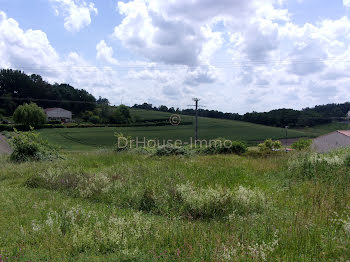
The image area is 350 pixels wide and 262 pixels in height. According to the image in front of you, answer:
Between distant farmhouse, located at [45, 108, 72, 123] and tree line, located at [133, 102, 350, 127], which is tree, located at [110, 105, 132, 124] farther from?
distant farmhouse, located at [45, 108, 72, 123]

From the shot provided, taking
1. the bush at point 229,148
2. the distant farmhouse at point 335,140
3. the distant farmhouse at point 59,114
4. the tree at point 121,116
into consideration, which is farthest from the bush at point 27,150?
the distant farmhouse at point 59,114

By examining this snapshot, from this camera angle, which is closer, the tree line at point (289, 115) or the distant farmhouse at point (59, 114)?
the tree line at point (289, 115)

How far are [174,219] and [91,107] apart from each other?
65193 mm

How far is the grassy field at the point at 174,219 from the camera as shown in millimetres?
3617

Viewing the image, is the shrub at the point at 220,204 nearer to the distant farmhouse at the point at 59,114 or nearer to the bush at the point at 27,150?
the bush at the point at 27,150

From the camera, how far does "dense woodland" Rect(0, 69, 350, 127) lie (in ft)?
185

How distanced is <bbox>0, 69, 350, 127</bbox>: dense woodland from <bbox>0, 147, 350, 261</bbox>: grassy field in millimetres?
46359

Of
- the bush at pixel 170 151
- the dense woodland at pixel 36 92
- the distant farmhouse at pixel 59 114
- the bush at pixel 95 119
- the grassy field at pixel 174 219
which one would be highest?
the dense woodland at pixel 36 92

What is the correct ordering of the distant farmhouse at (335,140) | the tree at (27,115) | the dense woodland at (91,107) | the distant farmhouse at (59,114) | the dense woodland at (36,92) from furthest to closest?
the dense woodland at (36,92) < the distant farmhouse at (59,114) < the dense woodland at (91,107) < the tree at (27,115) < the distant farmhouse at (335,140)

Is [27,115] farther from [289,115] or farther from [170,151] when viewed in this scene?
[289,115]

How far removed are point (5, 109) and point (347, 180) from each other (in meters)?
74.3

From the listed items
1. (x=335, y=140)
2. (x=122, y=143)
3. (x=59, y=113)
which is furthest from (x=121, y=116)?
(x=335, y=140)

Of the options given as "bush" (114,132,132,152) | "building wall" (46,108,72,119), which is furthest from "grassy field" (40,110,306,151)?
"bush" (114,132,132,152)

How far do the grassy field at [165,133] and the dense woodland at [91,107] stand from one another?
3.41m
